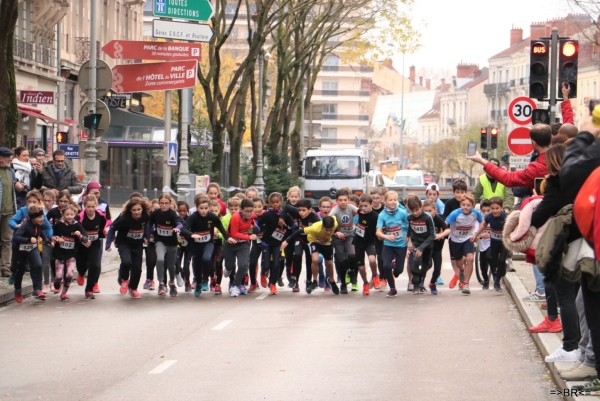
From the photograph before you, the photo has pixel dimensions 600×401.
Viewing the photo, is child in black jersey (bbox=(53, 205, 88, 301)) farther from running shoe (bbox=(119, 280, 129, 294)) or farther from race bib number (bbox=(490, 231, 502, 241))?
race bib number (bbox=(490, 231, 502, 241))

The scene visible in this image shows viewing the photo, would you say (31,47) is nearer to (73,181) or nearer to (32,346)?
(73,181)

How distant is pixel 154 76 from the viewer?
71.7 feet

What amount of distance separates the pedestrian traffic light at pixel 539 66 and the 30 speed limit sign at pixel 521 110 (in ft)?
8.87

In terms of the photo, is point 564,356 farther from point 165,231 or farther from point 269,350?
point 165,231

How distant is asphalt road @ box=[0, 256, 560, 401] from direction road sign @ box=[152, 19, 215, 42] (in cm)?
758

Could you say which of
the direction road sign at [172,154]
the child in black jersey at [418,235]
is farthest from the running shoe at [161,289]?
the direction road sign at [172,154]

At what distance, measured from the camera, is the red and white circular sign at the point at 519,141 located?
20.3 metres

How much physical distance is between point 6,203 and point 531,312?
27.2ft

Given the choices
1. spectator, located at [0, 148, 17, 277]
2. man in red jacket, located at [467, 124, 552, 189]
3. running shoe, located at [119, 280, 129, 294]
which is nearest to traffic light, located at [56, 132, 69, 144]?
spectator, located at [0, 148, 17, 277]

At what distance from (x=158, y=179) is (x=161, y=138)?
182 centimetres

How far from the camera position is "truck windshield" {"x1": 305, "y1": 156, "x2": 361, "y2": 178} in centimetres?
4391

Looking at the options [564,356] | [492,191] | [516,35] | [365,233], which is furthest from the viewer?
[516,35]

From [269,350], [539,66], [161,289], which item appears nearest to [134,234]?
[161,289]

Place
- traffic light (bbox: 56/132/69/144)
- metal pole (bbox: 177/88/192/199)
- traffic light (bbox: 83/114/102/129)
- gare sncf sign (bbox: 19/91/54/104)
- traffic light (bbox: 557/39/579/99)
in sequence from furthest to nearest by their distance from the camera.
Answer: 1. gare sncf sign (bbox: 19/91/54/104)
2. traffic light (bbox: 56/132/69/144)
3. metal pole (bbox: 177/88/192/199)
4. traffic light (bbox: 83/114/102/129)
5. traffic light (bbox: 557/39/579/99)
